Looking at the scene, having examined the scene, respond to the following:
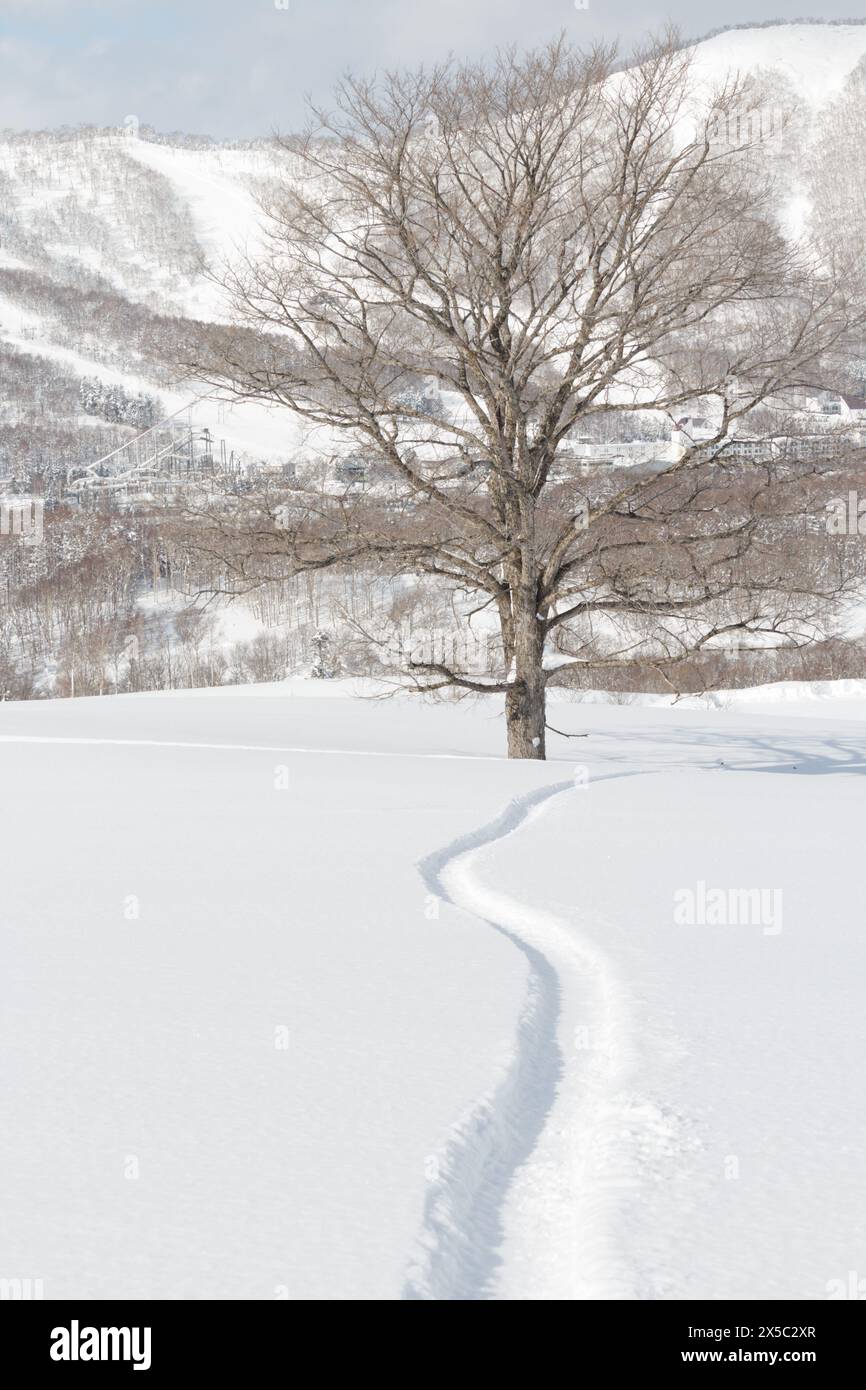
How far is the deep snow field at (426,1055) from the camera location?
260 centimetres

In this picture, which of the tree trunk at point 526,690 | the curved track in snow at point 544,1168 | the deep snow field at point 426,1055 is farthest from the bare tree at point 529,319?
the curved track in snow at point 544,1168

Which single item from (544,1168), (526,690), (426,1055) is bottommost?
(544,1168)

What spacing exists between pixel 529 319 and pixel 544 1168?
11.9 meters

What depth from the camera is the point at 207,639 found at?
10375 cm

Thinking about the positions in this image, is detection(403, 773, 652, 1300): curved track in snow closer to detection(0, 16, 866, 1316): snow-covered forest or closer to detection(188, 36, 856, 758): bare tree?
detection(0, 16, 866, 1316): snow-covered forest

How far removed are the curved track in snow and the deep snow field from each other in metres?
0.01

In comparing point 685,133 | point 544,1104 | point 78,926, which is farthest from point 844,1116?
point 685,133

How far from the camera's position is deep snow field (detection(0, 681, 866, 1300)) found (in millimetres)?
2598

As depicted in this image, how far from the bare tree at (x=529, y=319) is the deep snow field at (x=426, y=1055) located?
608 cm

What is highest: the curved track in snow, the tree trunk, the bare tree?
the bare tree

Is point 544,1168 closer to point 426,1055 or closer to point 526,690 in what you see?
point 426,1055

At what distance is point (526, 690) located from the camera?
14500 mm

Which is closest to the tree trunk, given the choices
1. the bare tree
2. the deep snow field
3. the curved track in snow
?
the bare tree

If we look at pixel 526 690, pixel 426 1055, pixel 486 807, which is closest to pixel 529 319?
pixel 526 690
